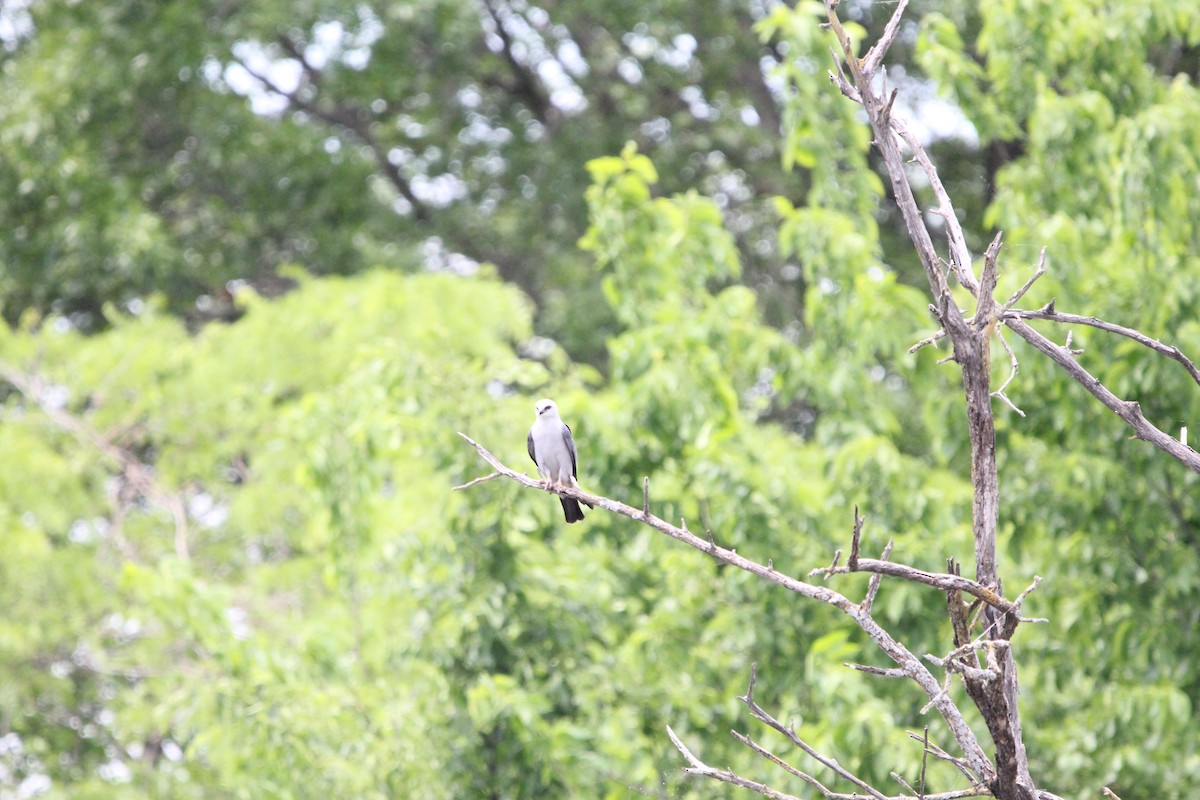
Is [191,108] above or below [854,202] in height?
below

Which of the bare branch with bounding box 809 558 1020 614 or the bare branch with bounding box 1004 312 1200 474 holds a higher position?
the bare branch with bounding box 1004 312 1200 474

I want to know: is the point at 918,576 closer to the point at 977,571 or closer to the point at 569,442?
the point at 977,571

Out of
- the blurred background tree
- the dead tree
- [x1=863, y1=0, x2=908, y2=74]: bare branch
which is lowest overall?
the blurred background tree

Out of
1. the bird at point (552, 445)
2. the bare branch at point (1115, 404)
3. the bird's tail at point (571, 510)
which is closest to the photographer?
the bare branch at point (1115, 404)

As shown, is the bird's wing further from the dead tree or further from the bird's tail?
the dead tree

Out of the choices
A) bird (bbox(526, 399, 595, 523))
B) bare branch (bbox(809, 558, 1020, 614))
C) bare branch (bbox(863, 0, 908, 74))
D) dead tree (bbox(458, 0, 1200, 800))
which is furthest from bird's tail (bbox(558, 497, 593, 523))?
bare branch (bbox(863, 0, 908, 74))

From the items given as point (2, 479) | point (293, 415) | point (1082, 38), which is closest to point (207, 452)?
point (2, 479)

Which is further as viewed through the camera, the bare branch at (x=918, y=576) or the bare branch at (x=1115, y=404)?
the bare branch at (x=1115, y=404)

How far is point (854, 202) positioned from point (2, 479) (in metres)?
6.65

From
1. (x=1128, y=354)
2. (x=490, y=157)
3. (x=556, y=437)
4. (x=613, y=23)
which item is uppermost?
(x=1128, y=354)

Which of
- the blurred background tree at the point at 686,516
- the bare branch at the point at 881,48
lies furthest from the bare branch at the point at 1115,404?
the blurred background tree at the point at 686,516

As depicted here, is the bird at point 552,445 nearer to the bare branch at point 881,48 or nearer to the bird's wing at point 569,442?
the bird's wing at point 569,442

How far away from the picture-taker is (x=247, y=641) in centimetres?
721

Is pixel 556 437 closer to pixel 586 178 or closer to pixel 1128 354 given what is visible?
pixel 1128 354
